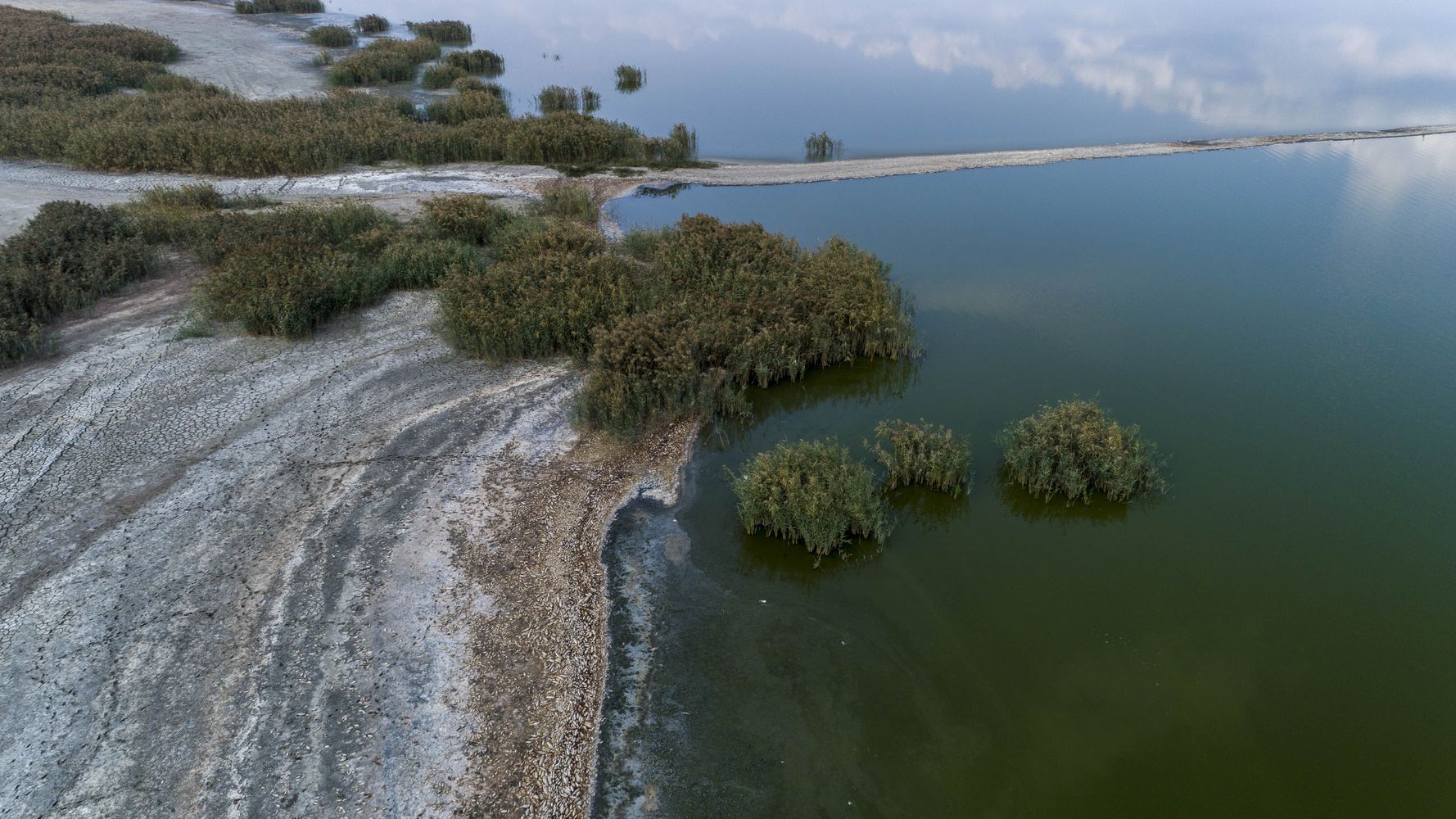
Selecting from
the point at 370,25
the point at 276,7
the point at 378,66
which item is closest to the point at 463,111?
the point at 378,66

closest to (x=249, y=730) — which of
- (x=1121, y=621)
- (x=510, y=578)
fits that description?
(x=510, y=578)

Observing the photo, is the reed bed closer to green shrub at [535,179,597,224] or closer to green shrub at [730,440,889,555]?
green shrub at [730,440,889,555]

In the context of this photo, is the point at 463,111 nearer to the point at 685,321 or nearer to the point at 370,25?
the point at 685,321

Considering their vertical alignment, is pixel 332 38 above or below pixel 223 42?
above

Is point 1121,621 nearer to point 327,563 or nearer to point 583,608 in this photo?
point 583,608

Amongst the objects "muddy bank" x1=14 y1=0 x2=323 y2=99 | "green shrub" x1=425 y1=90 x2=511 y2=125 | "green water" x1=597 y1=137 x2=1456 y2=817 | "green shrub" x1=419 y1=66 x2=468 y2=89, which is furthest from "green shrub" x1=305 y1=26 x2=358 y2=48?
"green water" x1=597 y1=137 x2=1456 y2=817

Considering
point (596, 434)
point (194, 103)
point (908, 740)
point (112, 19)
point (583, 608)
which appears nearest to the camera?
point (908, 740)
